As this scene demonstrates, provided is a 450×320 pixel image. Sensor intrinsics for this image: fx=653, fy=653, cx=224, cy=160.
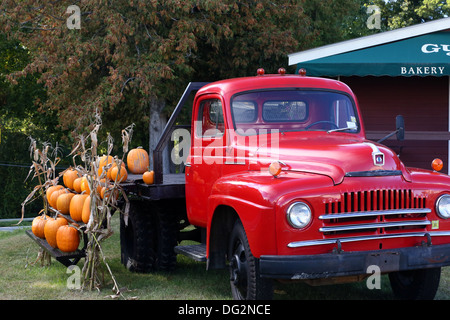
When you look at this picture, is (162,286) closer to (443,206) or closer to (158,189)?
(158,189)

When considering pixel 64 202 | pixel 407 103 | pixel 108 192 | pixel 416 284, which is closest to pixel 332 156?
pixel 416 284

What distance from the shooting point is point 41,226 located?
788 centimetres

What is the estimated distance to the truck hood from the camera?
5109mm

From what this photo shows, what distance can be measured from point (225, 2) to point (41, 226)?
9.37m

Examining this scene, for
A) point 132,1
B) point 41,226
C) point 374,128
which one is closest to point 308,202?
point 41,226

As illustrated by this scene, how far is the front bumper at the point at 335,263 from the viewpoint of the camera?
185 inches

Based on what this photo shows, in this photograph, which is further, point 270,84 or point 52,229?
point 52,229

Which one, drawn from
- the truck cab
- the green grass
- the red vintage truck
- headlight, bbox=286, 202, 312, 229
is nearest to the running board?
the red vintage truck

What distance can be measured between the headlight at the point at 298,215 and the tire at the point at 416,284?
160cm

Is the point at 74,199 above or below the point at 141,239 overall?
above

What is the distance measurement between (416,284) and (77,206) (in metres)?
3.82

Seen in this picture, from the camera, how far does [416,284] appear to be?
19.5ft

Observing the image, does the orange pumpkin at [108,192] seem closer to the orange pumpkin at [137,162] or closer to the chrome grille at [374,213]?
the orange pumpkin at [137,162]

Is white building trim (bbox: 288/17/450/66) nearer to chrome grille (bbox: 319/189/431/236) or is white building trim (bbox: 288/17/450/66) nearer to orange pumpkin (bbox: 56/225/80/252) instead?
orange pumpkin (bbox: 56/225/80/252)
